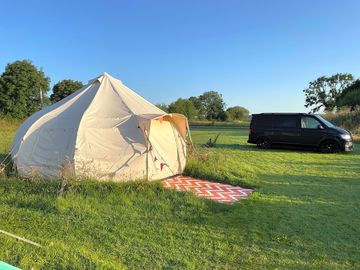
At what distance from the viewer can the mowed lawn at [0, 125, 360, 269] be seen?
485cm

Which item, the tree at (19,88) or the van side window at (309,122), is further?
the tree at (19,88)

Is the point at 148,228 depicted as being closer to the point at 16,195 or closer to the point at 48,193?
the point at 48,193

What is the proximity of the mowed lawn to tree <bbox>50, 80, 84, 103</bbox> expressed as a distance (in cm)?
5374

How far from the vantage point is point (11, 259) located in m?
4.43

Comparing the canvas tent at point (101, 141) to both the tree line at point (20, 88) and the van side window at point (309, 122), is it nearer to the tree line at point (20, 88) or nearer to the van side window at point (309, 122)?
the van side window at point (309, 122)

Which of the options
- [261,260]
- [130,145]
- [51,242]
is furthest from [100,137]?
[261,260]

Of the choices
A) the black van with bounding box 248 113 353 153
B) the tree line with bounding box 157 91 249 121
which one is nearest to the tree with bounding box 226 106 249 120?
the tree line with bounding box 157 91 249 121

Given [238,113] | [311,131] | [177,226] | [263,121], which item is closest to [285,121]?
[263,121]

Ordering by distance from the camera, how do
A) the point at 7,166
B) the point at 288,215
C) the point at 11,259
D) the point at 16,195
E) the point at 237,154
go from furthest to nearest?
the point at 237,154 → the point at 7,166 → the point at 16,195 → the point at 288,215 → the point at 11,259

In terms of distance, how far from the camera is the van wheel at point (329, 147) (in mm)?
16622

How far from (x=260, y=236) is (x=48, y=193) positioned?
4549 mm

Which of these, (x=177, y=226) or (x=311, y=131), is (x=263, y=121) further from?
(x=177, y=226)

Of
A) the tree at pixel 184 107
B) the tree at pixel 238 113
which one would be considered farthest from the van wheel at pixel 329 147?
the tree at pixel 238 113

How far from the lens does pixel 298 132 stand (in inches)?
→ 682
